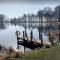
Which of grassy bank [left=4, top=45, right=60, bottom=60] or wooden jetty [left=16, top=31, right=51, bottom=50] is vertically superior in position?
wooden jetty [left=16, top=31, right=51, bottom=50]

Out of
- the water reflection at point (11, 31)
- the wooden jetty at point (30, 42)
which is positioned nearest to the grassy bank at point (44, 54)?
the wooden jetty at point (30, 42)

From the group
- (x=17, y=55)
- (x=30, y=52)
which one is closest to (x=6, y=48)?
(x=17, y=55)

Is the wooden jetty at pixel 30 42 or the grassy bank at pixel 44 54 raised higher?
the wooden jetty at pixel 30 42

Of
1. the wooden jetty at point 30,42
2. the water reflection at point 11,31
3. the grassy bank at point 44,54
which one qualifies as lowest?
the grassy bank at point 44,54

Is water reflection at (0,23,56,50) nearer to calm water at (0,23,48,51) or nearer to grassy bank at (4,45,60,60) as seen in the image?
calm water at (0,23,48,51)

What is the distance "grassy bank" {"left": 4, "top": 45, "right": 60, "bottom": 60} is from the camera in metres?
2.38

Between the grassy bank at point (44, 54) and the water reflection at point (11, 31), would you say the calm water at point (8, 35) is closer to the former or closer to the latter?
the water reflection at point (11, 31)

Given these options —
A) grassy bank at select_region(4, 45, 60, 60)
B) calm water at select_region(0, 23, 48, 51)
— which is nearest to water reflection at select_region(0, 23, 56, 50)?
calm water at select_region(0, 23, 48, 51)

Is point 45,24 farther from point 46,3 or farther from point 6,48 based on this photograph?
point 6,48

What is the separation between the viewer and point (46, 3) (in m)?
2.43

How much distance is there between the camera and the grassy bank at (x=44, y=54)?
2379 mm

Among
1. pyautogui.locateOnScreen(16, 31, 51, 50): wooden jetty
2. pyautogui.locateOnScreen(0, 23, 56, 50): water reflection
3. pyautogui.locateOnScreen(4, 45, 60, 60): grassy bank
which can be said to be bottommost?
pyautogui.locateOnScreen(4, 45, 60, 60): grassy bank

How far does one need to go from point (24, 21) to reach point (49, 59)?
2.13ft

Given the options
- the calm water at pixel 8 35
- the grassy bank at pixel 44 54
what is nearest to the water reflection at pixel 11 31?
the calm water at pixel 8 35
